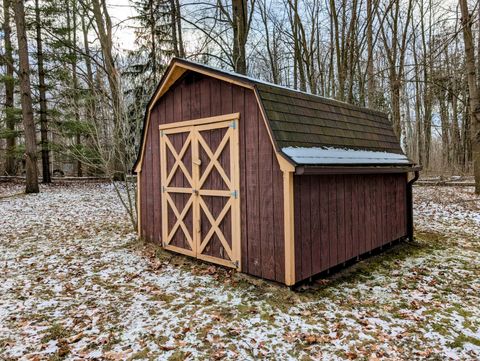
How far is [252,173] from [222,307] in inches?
68.0

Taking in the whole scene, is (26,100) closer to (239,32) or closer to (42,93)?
(42,93)

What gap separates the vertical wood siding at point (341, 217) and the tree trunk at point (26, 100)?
484 inches

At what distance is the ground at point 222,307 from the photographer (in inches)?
114

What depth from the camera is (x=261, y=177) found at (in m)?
4.22

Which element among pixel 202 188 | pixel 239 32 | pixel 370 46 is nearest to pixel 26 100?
pixel 239 32

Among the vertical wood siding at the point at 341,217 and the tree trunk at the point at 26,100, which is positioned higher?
the tree trunk at the point at 26,100

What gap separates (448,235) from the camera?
22.0ft

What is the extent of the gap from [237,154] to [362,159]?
1.98 meters

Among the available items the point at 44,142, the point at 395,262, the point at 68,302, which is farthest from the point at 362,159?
the point at 44,142

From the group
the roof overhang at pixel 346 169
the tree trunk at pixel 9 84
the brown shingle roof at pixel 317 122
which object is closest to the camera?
the roof overhang at pixel 346 169

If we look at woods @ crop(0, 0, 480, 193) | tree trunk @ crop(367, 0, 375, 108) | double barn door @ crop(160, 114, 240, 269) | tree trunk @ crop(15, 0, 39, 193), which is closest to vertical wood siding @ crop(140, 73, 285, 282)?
double barn door @ crop(160, 114, 240, 269)

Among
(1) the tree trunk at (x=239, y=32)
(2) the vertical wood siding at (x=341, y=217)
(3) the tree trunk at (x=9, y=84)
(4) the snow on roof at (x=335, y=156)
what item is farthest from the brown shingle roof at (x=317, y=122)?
(3) the tree trunk at (x=9, y=84)

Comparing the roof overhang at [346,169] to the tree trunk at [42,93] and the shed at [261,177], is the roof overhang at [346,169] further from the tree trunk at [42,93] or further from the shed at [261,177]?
the tree trunk at [42,93]

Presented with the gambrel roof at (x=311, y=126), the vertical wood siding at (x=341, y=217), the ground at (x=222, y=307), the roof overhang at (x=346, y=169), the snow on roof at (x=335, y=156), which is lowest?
the ground at (x=222, y=307)
